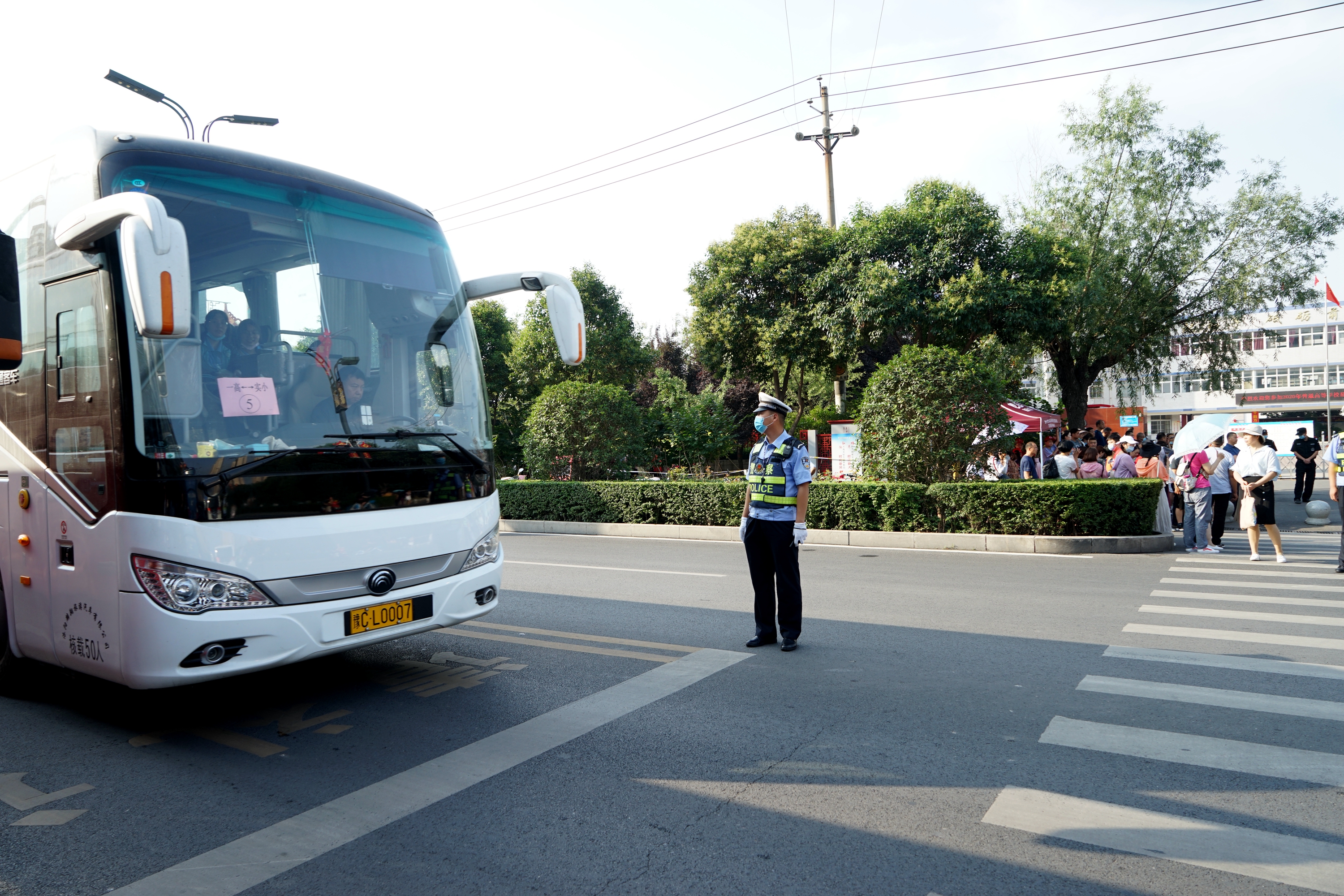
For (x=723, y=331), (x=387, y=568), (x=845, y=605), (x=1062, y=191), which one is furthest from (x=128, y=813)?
(x=1062, y=191)

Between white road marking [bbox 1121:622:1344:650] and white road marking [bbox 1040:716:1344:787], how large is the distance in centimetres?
270

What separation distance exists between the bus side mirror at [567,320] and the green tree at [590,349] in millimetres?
30167

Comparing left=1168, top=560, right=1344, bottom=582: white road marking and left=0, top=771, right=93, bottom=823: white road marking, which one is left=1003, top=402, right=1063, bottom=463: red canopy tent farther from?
left=0, top=771, right=93, bottom=823: white road marking

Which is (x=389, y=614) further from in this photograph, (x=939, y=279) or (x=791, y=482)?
(x=939, y=279)

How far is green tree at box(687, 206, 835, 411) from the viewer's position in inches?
1184

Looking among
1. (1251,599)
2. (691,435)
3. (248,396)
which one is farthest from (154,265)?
(691,435)

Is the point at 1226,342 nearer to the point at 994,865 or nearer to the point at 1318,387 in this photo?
the point at 994,865

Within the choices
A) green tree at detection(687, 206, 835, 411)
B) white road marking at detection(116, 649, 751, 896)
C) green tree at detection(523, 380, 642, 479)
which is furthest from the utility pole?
white road marking at detection(116, 649, 751, 896)

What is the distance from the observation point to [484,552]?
19.1 feet

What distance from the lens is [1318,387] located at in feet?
201

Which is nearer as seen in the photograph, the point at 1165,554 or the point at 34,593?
the point at 34,593

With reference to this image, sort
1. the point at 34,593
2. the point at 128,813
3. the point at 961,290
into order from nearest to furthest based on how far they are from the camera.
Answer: the point at 128,813 < the point at 34,593 < the point at 961,290

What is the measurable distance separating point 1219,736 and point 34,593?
6533mm

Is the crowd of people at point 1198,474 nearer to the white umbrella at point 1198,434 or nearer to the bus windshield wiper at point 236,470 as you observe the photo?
the white umbrella at point 1198,434
